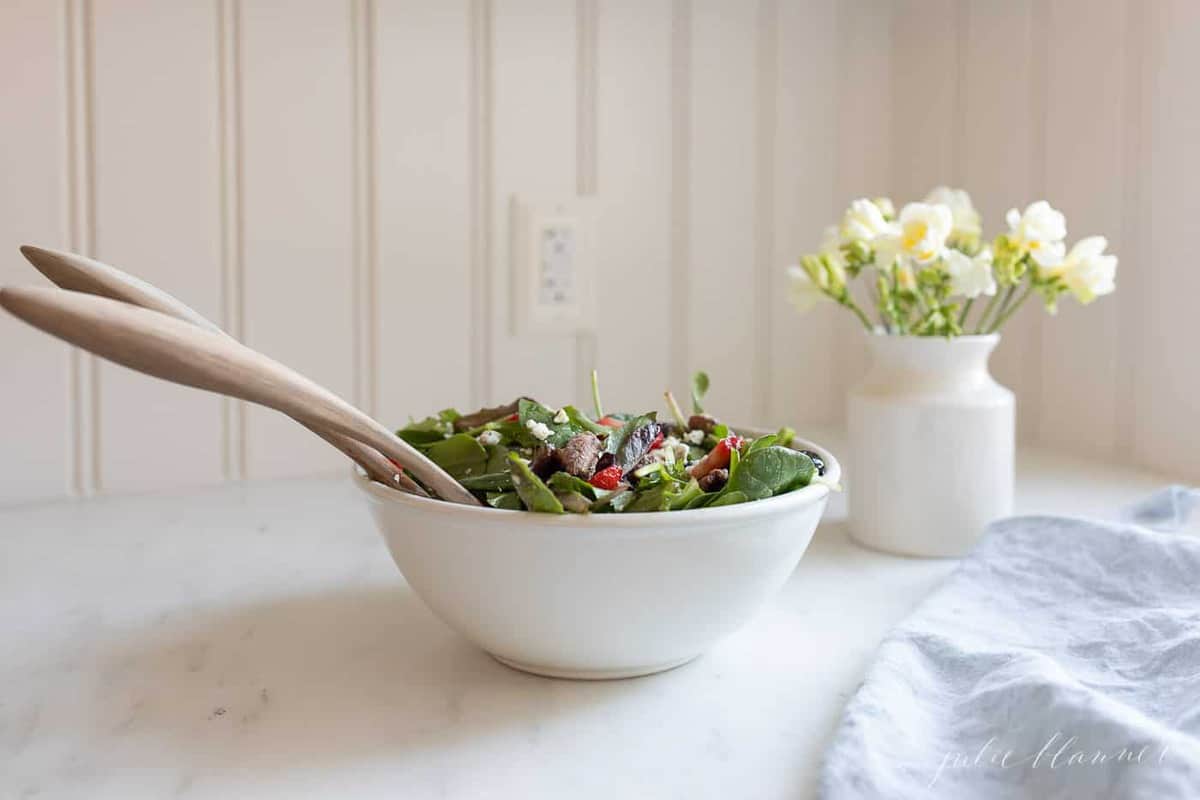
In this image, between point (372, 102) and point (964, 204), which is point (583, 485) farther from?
point (372, 102)

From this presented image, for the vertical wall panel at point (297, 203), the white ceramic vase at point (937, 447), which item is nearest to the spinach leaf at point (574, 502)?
the white ceramic vase at point (937, 447)

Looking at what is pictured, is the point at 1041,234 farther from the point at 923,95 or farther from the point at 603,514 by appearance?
the point at 923,95

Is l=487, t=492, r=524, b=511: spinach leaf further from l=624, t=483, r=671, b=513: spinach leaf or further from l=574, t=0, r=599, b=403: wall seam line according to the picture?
l=574, t=0, r=599, b=403: wall seam line

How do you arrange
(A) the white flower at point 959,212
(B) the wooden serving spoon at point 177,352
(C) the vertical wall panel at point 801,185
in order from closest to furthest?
(B) the wooden serving spoon at point 177,352 → (A) the white flower at point 959,212 → (C) the vertical wall panel at point 801,185

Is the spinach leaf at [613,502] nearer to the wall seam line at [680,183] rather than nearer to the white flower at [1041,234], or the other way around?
the white flower at [1041,234]

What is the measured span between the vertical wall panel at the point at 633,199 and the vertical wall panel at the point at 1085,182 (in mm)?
460

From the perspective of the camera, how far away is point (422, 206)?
124cm

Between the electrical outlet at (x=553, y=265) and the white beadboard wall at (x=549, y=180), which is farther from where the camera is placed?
the electrical outlet at (x=553, y=265)

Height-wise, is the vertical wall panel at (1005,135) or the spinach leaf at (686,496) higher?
the vertical wall panel at (1005,135)

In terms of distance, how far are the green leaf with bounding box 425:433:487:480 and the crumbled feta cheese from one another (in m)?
0.03

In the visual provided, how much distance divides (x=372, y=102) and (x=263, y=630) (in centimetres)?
65

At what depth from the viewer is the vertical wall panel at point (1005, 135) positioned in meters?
1.36

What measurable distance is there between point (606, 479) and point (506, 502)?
0.06m

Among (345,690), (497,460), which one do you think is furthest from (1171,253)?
(345,690)
